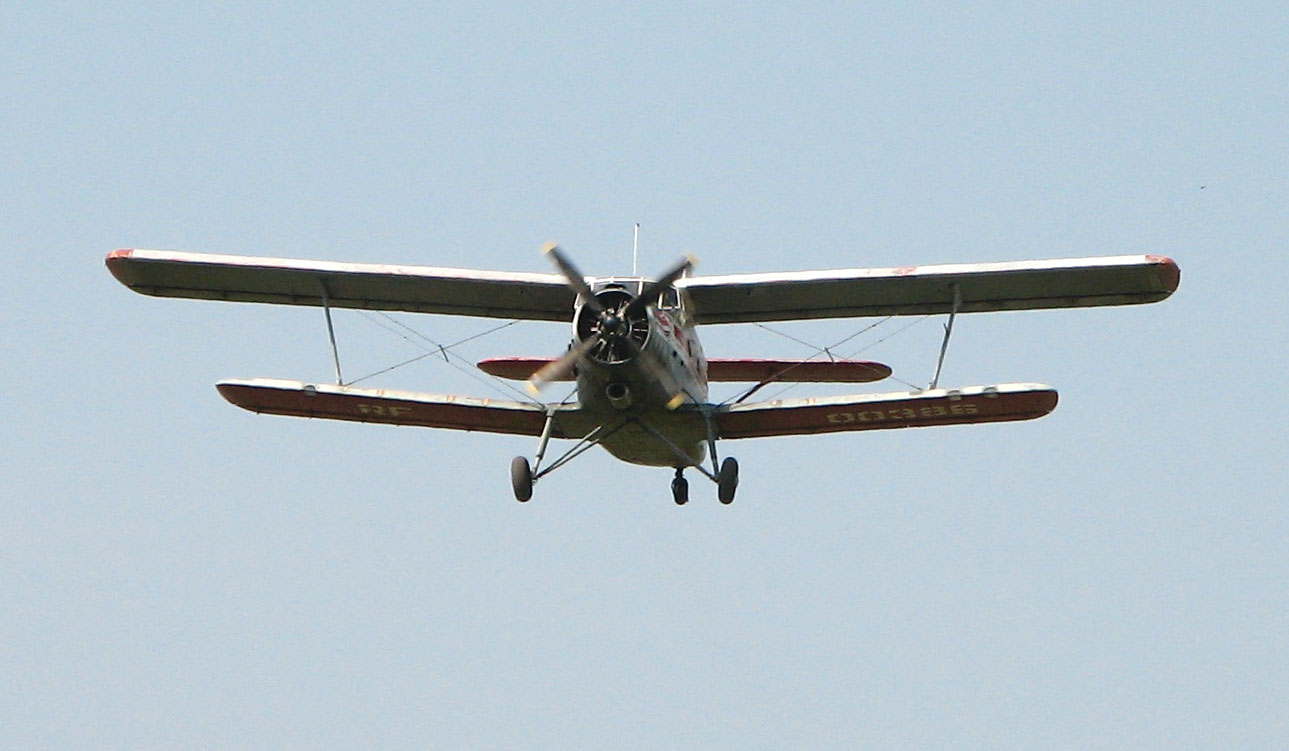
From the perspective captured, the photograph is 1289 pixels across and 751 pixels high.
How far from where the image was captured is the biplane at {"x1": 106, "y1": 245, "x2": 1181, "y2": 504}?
20688mm

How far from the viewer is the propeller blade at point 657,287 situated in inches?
794

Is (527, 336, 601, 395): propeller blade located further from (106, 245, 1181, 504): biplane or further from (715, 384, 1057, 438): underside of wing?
(715, 384, 1057, 438): underside of wing

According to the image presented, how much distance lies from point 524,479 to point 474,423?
45.6 inches

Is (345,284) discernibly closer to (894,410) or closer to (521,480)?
(521,480)

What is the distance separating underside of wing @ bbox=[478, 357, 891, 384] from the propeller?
4.39 metres

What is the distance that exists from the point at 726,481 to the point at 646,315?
7.45ft

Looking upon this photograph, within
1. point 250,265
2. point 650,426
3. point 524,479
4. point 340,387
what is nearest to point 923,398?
point 650,426

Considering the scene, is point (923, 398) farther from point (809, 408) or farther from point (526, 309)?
point (526, 309)

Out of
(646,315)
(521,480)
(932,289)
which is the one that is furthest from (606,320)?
(932,289)

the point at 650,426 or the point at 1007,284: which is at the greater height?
the point at 1007,284

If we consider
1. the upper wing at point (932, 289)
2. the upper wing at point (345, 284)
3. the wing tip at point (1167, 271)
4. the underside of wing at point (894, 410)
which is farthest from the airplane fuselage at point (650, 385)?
the wing tip at point (1167, 271)

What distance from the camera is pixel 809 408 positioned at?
70.9ft

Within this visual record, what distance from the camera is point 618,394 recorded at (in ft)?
68.4

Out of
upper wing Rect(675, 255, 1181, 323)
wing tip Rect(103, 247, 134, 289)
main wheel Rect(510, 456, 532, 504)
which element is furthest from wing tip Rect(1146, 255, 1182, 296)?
wing tip Rect(103, 247, 134, 289)
